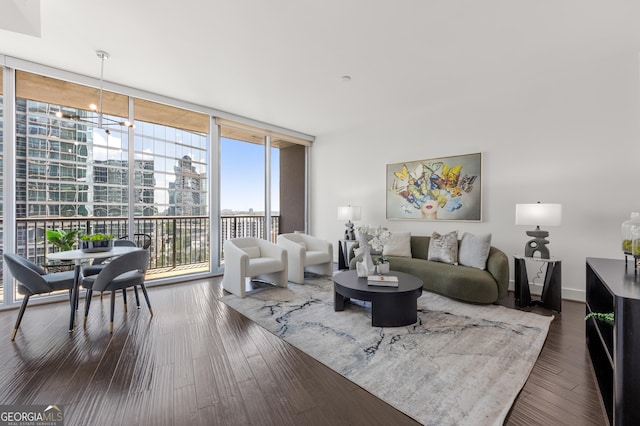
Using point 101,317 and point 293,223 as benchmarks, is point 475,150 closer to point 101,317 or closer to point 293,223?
point 293,223

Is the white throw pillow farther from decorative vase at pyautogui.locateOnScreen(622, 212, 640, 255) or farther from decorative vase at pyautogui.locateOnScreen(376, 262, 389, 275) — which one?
decorative vase at pyautogui.locateOnScreen(622, 212, 640, 255)

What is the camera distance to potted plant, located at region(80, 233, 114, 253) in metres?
2.75

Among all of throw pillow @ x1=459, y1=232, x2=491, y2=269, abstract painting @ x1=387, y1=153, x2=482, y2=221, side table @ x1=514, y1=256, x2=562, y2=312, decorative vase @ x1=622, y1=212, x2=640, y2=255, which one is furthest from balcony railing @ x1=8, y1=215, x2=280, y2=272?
decorative vase @ x1=622, y1=212, x2=640, y2=255

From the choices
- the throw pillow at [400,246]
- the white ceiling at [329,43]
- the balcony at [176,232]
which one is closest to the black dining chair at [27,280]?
the balcony at [176,232]

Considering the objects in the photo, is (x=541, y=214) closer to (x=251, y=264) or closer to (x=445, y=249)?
(x=445, y=249)

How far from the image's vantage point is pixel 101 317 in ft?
9.77

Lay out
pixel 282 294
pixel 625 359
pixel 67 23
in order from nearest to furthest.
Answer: pixel 625 359
pixel 67 23
pixel 282 294

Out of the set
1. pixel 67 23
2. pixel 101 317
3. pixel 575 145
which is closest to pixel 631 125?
pixel 575 145

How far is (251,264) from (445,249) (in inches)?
107

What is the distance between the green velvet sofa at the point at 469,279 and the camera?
3.22 meters

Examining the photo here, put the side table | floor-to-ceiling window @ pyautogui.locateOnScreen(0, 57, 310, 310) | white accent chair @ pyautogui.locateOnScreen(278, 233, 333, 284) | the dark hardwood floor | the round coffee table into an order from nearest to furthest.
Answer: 1. the dark hardwood floor
2. the round coffee table
3. the side table
4. floor-to-ceiling window @ pyautogui.locateOnScreen(0, 57, 310, 310)
5. white accent chair @ pyautogui.locateOnScreen(278, 233, 333, 284)

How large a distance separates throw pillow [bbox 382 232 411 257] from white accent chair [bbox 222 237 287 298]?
168cm

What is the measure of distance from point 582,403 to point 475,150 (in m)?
3.35

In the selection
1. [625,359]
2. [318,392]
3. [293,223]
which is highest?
[293,223]
